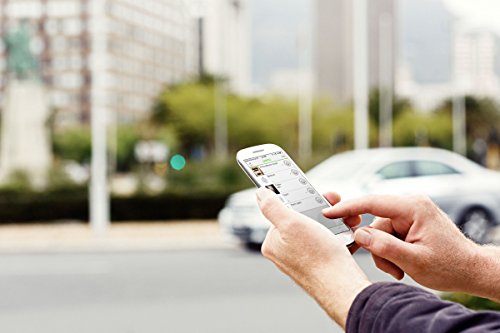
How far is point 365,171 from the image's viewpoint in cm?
1248

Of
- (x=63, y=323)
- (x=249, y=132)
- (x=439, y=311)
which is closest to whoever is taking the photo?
(x=439, y=311)

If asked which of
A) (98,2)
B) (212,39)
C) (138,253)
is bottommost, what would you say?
(138,253)

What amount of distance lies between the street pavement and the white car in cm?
60

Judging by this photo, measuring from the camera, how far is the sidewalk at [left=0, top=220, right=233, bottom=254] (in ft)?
48.7

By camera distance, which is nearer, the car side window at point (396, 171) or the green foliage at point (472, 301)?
the green foliage at point (472, 301)

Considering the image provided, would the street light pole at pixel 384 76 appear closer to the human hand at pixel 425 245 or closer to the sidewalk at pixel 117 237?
the sidewalk at pixel 117 237

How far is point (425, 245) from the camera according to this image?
1.43m

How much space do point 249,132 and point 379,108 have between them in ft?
47.7

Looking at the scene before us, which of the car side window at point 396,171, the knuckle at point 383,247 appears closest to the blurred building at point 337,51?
the car side window at point 396,171

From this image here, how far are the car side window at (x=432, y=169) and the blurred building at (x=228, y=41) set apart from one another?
5863 cm

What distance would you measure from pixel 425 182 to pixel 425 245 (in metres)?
11.5

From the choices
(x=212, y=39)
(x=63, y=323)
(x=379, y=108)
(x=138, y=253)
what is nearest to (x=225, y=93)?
(x=379, y=108)

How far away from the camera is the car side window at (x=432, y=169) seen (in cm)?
1293

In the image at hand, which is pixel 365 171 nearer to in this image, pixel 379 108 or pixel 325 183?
pixel 325 183
